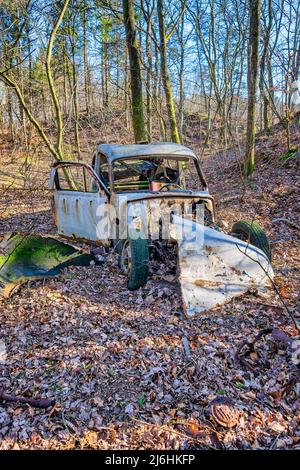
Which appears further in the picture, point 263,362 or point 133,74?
point 133,74

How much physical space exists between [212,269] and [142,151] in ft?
8.58

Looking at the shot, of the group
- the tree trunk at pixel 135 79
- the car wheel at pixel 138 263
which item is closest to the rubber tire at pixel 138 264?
the car wheel at pixel 138 263

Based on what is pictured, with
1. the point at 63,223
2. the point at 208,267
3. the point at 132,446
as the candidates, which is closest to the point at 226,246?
the point at 208,267

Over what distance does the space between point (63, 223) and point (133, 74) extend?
5214 millimetres

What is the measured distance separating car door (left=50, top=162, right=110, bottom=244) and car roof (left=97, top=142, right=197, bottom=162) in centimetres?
45

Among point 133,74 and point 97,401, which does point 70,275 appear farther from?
point 133,74

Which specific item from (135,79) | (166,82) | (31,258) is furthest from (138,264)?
(166,82)

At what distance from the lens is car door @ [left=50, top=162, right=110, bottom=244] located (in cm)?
Result: 546

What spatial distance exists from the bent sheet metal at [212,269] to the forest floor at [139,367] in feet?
0.49

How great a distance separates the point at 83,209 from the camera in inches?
233

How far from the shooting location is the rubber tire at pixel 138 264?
4.35 m

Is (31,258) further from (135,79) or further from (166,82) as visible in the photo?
(166,82)

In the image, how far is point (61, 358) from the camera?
3.18m

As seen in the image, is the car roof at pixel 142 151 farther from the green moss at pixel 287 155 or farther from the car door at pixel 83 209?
the green moss at pixel 287 155
